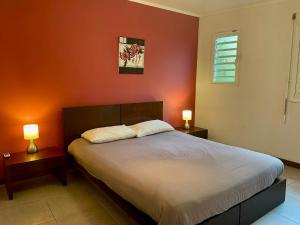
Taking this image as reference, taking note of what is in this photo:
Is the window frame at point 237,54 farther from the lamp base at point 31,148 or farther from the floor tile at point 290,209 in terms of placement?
the lamp base at point 31,148

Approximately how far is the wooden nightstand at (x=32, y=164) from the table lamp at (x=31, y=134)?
8 centimetres

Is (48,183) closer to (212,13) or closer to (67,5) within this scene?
(67,5)

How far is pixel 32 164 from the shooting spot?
269 cm

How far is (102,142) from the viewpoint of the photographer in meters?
3.09

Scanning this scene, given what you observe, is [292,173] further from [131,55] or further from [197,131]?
[131,55]

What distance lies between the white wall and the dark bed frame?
121 centimetres

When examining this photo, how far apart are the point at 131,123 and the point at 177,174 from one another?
72.2 inches

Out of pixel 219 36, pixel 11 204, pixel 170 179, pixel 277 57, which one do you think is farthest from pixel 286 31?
pixel 11 204

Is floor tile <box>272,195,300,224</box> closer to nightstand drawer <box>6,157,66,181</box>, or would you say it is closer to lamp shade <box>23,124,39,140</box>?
nightstand drawer <box>6,157,66,181</box>

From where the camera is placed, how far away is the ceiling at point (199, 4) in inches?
148

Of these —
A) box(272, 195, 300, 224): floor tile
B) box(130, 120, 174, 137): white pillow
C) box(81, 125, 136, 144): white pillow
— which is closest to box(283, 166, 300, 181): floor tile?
box(272, 195, 300, 224): floor tile

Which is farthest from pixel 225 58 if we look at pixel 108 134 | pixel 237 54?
pixel 108 134

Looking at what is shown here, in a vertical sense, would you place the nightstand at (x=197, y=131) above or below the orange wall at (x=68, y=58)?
below

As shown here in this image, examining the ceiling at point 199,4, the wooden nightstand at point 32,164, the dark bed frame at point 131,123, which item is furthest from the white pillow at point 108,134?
the ceiling at point 199,4
